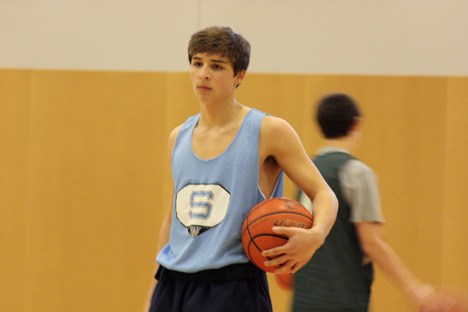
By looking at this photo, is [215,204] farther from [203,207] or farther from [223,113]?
[223,113]

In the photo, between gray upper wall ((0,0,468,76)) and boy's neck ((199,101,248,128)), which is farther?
gray upper wall ((0,0,468,76))

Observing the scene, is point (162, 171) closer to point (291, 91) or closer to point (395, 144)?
point (291, 91)

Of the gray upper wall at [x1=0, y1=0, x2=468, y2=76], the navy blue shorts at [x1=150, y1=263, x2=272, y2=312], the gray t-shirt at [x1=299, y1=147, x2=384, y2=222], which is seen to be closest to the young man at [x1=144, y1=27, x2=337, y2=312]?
the navy blue shorts at [x1=150, y1=263, x2=272, y2=312]

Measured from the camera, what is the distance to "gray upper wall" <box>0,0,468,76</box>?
5.05 m

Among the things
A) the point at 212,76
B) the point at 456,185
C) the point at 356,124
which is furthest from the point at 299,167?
the point at 456,185

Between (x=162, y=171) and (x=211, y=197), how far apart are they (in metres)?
2.80

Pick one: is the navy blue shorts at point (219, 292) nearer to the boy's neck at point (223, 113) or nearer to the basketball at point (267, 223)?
the basketball at point (267, 223)

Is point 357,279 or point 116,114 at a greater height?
A: point 116,114

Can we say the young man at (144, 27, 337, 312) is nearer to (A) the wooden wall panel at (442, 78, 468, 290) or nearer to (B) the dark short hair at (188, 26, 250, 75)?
(B) the dark short hair at (188, 26, 250, 75)

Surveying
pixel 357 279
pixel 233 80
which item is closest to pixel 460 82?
pixel 357 279

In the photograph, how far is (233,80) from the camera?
2.64 meters

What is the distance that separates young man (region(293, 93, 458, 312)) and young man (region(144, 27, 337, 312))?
0.49 meters

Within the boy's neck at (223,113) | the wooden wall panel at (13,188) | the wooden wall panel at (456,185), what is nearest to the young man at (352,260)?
the boy's neck at (223,113)

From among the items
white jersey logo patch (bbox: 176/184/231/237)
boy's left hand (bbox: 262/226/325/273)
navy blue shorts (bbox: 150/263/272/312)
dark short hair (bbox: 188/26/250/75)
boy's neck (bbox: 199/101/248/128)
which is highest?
dark short hair (bbox: 188/26/250/75)
